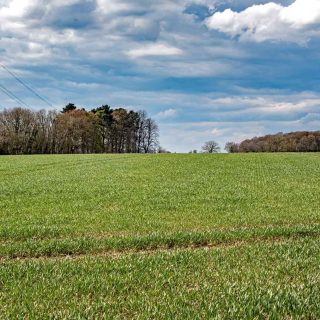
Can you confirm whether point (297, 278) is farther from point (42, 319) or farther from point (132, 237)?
point (132, 237)

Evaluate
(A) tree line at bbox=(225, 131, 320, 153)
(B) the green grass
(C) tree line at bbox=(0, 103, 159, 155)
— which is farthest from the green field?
(A) tree line at bbox=(225, 131, 320, 153)

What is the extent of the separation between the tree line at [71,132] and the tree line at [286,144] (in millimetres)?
43369

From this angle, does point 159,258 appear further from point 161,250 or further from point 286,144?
point 286,144

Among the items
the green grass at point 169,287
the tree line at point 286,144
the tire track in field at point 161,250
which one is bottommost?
the tire track in field at point 161,250

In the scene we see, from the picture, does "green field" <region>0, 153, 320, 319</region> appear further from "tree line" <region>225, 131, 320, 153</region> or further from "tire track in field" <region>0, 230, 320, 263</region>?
"tree line" <region>225, 131, 320, 153</region>

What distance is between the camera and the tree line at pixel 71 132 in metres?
137

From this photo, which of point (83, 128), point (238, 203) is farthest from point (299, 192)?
point (83, 128)

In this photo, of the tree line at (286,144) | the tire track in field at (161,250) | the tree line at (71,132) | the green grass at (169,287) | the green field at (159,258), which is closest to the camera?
the green grass at (169,287)

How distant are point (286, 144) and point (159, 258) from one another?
179 meters

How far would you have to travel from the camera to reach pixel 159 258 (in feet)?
32.1

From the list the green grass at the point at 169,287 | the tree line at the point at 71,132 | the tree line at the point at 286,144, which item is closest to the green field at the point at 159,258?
the green grass at the point at 169,287

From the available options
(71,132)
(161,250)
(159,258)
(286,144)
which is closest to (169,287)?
(159,258)

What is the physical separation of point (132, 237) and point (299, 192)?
56.2 feet

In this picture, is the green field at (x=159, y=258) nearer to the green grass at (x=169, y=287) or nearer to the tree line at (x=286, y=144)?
the green grass at (x=169, y=287)
